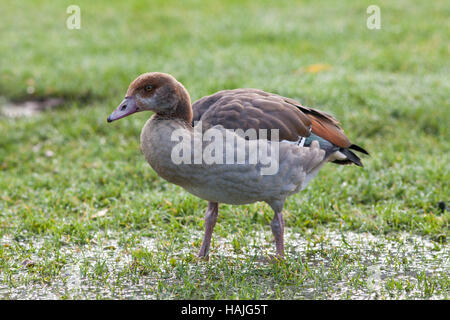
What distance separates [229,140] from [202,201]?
1.79 m

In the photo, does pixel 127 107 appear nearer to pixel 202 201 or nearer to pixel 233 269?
pixel 233 269

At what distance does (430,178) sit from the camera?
20.0 feet

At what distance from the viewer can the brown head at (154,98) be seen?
4363 millimetres

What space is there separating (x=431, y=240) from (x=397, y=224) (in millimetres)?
346

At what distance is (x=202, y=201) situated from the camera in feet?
19.5

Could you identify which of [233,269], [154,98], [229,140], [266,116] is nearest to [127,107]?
[154,98]

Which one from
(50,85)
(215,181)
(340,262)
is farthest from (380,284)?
(50,85)

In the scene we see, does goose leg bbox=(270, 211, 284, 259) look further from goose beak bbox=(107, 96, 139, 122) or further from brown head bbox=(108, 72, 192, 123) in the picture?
goose beak bbox=(107, 96, 139, 122)

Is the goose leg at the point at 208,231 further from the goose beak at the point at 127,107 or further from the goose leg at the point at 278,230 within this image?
the goose beak at the point at 127,107

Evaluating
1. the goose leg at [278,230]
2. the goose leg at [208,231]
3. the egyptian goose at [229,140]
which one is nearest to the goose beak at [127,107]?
the egyptian goose at [229,140]

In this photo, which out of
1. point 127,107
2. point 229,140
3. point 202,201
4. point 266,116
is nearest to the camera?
point 229,140

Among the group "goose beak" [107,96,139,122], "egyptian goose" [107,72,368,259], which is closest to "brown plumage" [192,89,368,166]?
"egyptian goose" [107,72,368,259]

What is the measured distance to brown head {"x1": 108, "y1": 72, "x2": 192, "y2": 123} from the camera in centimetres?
436
